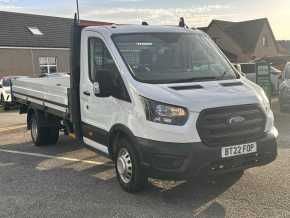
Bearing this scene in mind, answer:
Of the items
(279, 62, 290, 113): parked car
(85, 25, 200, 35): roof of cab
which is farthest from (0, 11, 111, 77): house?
(85, 25, 200, 35): roof of cab

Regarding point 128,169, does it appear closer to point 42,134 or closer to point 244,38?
point 42,134

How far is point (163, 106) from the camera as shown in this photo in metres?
5.03

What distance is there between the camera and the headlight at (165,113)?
16.3 feet

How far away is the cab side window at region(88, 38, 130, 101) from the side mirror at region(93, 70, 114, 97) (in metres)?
0.04

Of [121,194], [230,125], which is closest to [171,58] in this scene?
[230,125]

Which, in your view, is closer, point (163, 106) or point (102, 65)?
point (163, 106)

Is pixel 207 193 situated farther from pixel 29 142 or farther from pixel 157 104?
pixel 29 142

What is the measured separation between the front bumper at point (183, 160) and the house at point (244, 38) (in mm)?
46693

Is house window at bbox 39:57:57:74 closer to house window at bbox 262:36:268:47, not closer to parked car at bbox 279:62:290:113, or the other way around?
parked car at bbox 279:62:290:113

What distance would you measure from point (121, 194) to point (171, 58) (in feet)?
6.57

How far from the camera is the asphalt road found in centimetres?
508

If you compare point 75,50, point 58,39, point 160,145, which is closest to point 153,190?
point 160,145

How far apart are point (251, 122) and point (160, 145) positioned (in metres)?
1.18

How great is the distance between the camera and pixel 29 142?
1016cm
